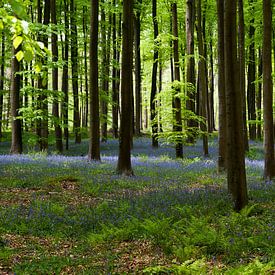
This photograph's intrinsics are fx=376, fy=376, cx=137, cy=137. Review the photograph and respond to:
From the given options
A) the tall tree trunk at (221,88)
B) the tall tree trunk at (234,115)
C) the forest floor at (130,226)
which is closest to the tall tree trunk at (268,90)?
the forest floor at (130,226)

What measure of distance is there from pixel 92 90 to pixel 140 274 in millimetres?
12134

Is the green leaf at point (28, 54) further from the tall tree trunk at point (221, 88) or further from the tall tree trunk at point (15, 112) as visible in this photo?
the tall tree trunk at point (15, 112)

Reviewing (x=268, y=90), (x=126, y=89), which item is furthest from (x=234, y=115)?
(x=126, y=89)

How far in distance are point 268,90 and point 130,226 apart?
780 centimetres

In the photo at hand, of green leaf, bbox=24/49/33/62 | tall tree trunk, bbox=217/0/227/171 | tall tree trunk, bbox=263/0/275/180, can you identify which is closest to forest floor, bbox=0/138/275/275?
tall tree trunk, bbox=263/0/275/180

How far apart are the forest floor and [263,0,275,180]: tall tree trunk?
83 centimetres

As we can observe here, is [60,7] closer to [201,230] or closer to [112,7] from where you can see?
[112,7]

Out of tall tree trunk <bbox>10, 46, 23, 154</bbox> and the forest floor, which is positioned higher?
tall tree trunk <bbox>10, 46, 23, 154</bbox>

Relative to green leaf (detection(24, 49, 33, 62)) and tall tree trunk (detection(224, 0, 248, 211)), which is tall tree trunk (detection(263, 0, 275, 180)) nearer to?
tall tree trunk (detection(224, 0, 248, 211))

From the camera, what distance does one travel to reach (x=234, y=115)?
8625 millimetres

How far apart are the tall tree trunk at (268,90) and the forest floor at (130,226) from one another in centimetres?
83

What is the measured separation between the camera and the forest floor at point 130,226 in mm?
5703

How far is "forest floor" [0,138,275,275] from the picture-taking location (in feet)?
18.7

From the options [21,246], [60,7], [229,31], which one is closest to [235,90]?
[229,31]
